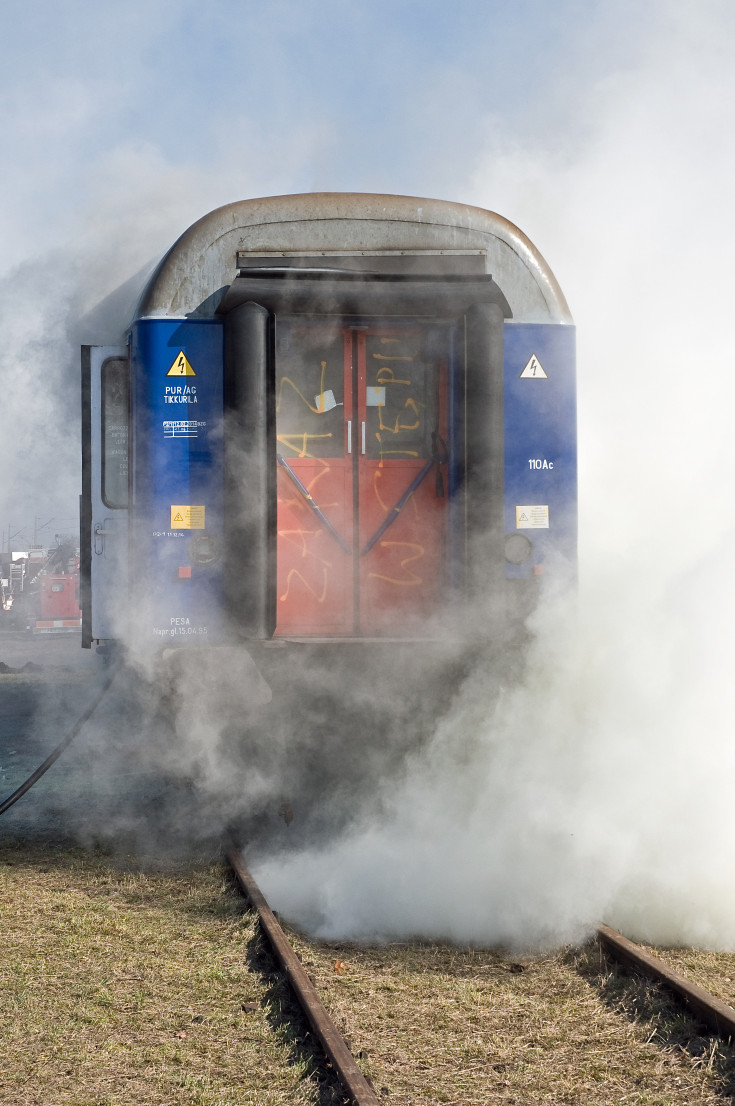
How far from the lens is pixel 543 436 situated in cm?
630

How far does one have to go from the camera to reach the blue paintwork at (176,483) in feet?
20.2

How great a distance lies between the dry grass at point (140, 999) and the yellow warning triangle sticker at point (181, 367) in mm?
2957

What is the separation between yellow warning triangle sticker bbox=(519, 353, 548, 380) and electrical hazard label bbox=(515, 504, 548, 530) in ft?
2.59

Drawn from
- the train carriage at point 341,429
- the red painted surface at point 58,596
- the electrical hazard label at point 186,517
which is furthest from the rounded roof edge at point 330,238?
the red painted surface at point 58,596

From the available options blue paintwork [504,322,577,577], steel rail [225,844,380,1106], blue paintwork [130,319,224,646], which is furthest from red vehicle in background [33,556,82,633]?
steel rail [225,844,380,1106]

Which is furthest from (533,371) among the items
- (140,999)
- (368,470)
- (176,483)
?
(140,999)

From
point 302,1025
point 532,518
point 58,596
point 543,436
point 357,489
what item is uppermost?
point 543,436

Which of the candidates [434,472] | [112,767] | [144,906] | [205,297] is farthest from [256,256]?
[112,767]

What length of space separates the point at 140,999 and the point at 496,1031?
1.44 metres

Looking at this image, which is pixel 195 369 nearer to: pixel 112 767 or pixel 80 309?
pixel 80 309

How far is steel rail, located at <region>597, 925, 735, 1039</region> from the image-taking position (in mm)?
3525

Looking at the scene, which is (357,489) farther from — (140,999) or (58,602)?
(58,602)

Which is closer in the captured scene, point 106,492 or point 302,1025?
point 302,1025

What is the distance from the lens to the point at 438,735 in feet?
20.0
